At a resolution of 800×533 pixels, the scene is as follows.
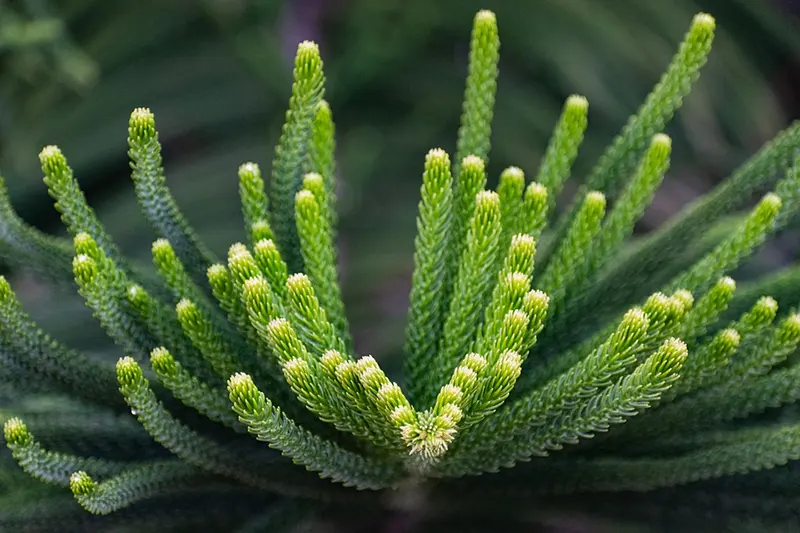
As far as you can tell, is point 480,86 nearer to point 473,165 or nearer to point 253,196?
point 473,165

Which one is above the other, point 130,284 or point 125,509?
point 130,284

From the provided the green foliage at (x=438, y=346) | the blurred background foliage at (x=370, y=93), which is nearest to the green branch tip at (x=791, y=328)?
the green foliage at (x=438, y=346)

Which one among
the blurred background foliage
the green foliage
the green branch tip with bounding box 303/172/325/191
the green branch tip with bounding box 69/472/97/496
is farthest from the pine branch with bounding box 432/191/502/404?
the blurred background foliage

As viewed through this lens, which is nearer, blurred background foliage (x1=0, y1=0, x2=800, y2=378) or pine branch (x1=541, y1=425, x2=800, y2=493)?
pine branch (x1=541, y1=425, x2=800, y2=493)

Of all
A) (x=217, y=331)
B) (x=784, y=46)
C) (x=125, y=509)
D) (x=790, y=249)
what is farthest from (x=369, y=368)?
(x=784, y=46)

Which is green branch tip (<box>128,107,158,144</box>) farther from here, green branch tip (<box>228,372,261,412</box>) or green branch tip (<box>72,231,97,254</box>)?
green branch tip (<box>228,372,261,412</box>)

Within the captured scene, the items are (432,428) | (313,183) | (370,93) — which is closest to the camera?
(432,428)

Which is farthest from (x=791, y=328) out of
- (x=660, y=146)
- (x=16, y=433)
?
(x=16, y=433)

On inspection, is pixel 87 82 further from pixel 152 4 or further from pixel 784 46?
pixel 784 46
